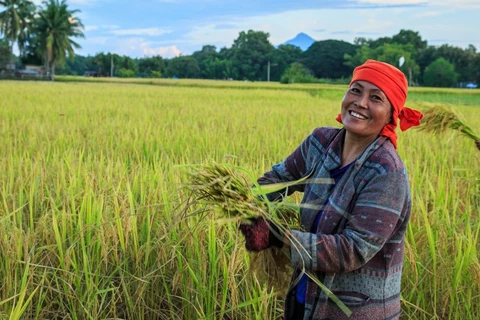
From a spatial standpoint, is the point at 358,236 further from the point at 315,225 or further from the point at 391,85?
the point at 391,85

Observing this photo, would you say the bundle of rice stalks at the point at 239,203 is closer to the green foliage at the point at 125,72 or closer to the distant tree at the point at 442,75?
the distant tree at the point at 442,75

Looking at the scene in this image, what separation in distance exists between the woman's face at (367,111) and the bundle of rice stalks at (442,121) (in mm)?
1746

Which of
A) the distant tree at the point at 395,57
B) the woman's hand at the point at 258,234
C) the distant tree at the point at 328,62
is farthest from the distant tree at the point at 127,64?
the woman's hand at the point at 258,234

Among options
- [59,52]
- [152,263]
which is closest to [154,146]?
[152,263]

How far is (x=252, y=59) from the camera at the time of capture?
204 ft

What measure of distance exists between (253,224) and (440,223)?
3.94 feet

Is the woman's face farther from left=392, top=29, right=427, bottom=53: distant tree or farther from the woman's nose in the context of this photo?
left=392, top=29, right=427, bottom=53: distant tree

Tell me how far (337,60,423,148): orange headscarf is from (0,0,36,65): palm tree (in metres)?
43.6

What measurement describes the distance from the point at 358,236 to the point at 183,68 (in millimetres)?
65103

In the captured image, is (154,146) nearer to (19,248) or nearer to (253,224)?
(19,248)

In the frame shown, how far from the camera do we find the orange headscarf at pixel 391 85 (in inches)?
48.7

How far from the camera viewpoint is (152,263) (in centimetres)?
189

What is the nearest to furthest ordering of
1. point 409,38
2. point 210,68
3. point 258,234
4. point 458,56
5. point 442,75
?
point 258,234
point 442,75
point 458,56
point 210,68
point 409,38

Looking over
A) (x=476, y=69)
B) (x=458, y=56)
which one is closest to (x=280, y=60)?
(x=458, y=56)
